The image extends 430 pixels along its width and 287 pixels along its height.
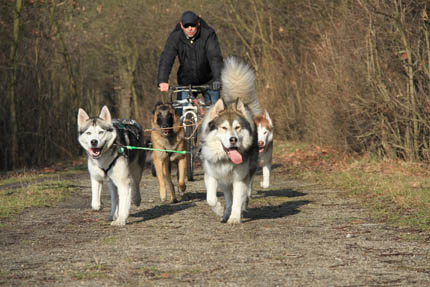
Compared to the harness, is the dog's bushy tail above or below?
above

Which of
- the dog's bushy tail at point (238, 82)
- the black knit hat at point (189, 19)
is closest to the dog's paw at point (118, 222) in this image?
the dog's bushy tail at point (238, 82)

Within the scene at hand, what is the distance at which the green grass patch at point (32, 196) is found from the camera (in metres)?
8.89

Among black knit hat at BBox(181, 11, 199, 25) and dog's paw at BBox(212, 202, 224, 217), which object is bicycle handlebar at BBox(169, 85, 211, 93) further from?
dog's paw at BBox(212, 202, 224, 217)

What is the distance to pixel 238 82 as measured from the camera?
824 centimetres

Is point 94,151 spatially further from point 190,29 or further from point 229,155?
point 190,29

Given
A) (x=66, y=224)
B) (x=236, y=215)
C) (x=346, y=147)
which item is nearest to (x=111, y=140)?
(x=66, y=224)

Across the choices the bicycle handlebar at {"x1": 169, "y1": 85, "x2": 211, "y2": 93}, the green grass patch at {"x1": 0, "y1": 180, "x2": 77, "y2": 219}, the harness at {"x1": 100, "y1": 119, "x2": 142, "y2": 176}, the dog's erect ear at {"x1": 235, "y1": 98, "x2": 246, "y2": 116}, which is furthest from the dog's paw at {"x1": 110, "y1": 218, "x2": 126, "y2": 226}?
the bicycle handlebar at {"x1": 169, "y1": 85, "x2": 211, "y2": 93}

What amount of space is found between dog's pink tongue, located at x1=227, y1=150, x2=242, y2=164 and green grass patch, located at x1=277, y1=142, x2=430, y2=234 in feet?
5.56

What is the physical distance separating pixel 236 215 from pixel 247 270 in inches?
92.3

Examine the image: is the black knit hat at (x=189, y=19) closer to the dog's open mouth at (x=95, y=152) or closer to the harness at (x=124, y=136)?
the harness at (x=124, y=136)

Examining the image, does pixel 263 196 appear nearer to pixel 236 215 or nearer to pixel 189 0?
pixel 236 215

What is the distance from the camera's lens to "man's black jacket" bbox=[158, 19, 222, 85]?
32.8ft

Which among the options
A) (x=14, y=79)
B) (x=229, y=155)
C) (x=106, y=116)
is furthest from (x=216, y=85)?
(x=14, y=79)

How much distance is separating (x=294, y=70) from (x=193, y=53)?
31.3 feet
